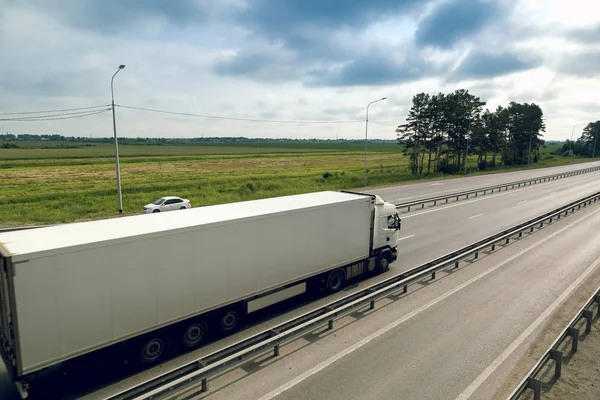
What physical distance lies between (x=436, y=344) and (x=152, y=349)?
7.07 metres

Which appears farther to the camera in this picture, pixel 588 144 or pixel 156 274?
pixel 588 144

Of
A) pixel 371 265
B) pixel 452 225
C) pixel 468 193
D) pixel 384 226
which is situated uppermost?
pixel 384 226

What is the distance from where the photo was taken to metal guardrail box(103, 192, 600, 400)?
7.43 meters

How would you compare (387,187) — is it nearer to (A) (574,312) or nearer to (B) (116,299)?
(A) (574,312)

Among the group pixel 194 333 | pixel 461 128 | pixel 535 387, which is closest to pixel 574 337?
pixel 535 387

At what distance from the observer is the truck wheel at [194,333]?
369 inches

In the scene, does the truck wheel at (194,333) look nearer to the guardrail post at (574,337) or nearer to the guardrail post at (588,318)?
the guardrail post at (574,337)

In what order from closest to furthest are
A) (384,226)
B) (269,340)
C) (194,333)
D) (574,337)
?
(269,340), (574,337), (194,333), (384,226)

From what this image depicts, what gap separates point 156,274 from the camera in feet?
27.6

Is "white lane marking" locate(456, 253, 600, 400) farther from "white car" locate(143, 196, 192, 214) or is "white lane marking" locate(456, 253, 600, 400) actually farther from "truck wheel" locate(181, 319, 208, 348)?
"white car" locate(143, 196, 192, 214)

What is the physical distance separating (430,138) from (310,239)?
5768 centimetres

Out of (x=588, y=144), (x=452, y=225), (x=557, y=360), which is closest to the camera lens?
(x=557, y=360)

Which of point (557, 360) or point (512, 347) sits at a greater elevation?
point (557, 360)

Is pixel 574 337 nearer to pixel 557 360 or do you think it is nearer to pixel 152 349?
pixel 557 360
